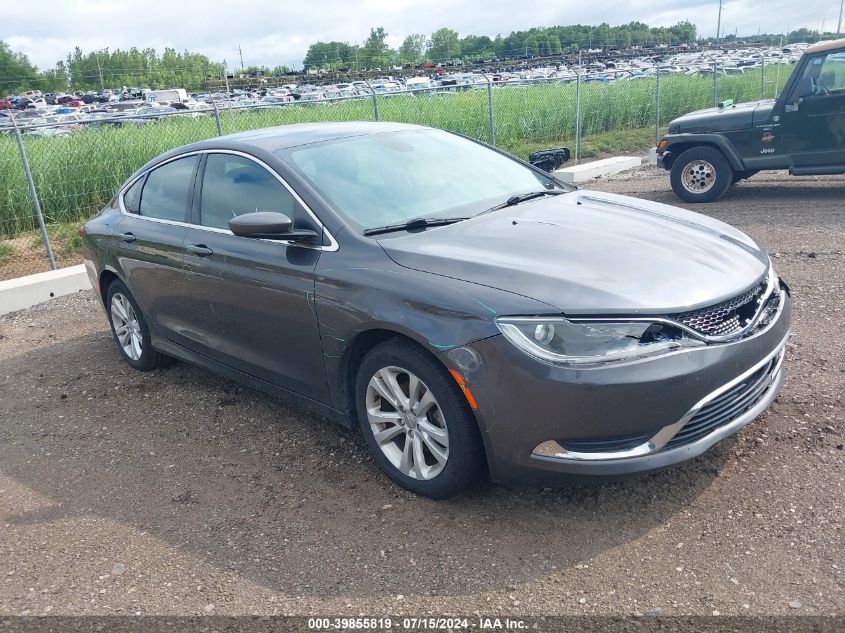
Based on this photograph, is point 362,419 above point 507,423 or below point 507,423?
below

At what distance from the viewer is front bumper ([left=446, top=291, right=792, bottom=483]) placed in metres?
2.94

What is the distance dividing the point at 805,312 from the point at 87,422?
16.6ft

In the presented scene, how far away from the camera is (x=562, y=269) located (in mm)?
3252

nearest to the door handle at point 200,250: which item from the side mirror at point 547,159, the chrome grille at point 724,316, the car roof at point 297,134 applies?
the car roof at point 297,134

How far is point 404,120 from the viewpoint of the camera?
14766 millimetres

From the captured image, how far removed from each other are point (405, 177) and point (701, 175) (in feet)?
24.8

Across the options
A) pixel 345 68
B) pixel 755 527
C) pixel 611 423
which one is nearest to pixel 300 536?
pixel 611 423

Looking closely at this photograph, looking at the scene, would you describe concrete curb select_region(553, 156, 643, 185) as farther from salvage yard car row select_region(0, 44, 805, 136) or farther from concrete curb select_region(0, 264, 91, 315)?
concrete curb select_region(0, 264, 91, 315)

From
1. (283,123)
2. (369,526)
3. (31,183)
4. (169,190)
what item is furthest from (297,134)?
(283,123)

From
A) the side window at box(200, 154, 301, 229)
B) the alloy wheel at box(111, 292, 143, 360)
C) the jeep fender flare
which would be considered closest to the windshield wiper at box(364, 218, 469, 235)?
the side window at box(200, 154, 301, 229)

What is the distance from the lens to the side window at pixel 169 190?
483cm

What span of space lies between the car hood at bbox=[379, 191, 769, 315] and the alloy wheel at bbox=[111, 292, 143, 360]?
271 centimetres

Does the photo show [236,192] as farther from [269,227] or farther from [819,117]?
[819,117]

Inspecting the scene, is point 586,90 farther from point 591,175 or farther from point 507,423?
point 507,423
